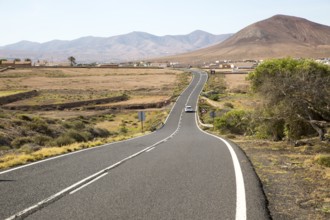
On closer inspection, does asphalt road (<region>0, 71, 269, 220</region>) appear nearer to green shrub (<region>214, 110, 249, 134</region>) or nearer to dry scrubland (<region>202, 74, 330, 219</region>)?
dry scrubland (<region>202, 74, 330, 219</region>)

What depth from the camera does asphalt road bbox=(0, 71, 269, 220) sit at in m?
5.77

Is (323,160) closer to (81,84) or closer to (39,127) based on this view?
(39,127)

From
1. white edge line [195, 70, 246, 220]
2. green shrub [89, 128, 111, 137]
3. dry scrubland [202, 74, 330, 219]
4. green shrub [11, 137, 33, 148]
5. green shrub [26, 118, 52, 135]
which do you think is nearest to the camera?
white edge line [195, 70, 246, 220]

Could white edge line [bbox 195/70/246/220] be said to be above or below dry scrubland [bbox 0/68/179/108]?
above

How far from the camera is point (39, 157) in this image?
41.0ft

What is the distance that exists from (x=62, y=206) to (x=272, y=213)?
3.28 metres

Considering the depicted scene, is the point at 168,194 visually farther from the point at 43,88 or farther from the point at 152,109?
the point at 43,88

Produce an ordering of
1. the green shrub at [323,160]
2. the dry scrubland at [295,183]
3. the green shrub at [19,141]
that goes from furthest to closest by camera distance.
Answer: the green shrub at [19,141] → the green shrub at [323,160] → the dry scrubland at [295,183]

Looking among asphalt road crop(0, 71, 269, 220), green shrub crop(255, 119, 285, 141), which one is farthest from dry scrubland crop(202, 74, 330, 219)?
green shrub crop(255, 119, 285, 141)

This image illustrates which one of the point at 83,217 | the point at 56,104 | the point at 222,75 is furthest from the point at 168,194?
the point at 222,75

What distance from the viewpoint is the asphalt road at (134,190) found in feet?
18.9

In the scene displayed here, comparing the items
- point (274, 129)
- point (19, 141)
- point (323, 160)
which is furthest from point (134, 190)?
point (19, 141)

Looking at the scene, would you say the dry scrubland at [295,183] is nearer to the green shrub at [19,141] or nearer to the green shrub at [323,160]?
the green shrub at [323,160]

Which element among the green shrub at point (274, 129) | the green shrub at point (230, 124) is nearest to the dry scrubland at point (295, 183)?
the green shrub at point (274, 129)
